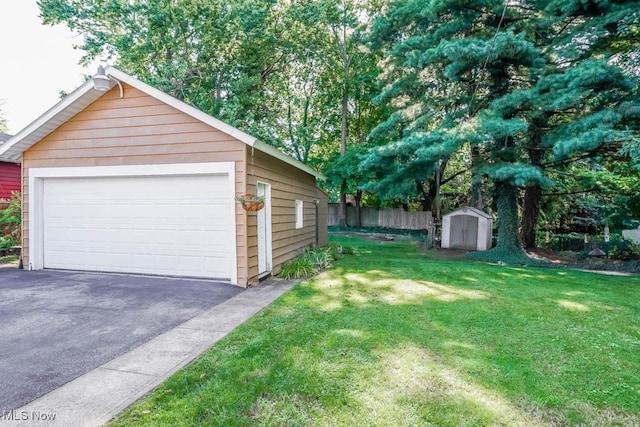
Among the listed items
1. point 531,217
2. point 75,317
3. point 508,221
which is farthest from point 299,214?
point 531,217

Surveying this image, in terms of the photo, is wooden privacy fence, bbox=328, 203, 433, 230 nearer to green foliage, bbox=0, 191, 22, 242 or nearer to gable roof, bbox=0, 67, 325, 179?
gable roof, bbox=0, 67, 325, 179

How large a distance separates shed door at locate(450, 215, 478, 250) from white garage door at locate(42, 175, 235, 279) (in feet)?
29.3

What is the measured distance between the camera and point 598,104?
8.53 metres

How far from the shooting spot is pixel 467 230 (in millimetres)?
11984

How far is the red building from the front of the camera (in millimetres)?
10203

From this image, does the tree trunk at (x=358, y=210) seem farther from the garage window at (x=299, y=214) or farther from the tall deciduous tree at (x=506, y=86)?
the garage window at (x=299, y=214)

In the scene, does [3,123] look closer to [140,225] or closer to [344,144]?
[344,144]

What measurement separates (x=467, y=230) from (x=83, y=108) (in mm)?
11617

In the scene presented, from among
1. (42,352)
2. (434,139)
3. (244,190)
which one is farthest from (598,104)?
(42,352)

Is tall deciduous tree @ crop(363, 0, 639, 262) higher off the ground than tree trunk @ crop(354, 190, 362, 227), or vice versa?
tall deciduous tree @ crop(363, 0, 639, 262)

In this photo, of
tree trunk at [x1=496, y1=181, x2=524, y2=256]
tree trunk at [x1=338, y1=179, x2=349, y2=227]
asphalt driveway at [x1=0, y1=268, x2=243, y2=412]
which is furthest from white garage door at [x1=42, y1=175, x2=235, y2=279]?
tree trunk at [x1=338, y1=179, x2=349, y2=227]

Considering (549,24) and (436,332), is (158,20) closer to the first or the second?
(549,24)

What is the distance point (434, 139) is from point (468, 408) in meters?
8.03

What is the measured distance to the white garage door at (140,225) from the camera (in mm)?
6211
